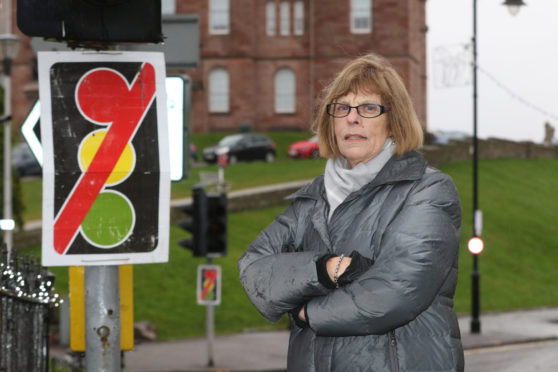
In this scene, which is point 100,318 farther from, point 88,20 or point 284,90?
point 284,90

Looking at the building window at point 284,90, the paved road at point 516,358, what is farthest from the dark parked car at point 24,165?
the paved road at point 516,358

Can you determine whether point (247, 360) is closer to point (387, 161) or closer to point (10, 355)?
point (10, 355)

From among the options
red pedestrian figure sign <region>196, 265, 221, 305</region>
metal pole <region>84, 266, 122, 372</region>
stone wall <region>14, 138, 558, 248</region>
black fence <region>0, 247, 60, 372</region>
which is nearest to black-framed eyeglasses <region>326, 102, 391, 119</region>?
metal pole <region>84, 266, 122, 372</region>

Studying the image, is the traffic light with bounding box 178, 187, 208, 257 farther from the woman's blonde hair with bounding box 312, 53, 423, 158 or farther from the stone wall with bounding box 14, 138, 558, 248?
the woman's blonde hair with bounding box 312, 53, 423, 158

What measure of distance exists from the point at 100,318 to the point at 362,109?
1.30 metres

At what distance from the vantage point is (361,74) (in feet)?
12.4

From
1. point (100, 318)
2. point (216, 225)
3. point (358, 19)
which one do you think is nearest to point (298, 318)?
→ point (100, 318)

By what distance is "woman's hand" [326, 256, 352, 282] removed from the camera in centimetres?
348

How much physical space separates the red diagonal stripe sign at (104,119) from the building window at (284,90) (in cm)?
5806

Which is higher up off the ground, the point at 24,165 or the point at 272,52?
the point at 272,52

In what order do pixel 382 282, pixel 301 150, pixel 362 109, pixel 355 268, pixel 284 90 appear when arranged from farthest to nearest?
pixel 284 90 → pixel 301 150 → pixel 362 109 → pixel 355 268 → pixel 382 282

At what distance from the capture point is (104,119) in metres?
4.04

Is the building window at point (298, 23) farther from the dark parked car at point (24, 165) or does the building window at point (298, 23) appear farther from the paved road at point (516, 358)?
the paved road at point (516, 358)

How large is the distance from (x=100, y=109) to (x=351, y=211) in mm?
1096
